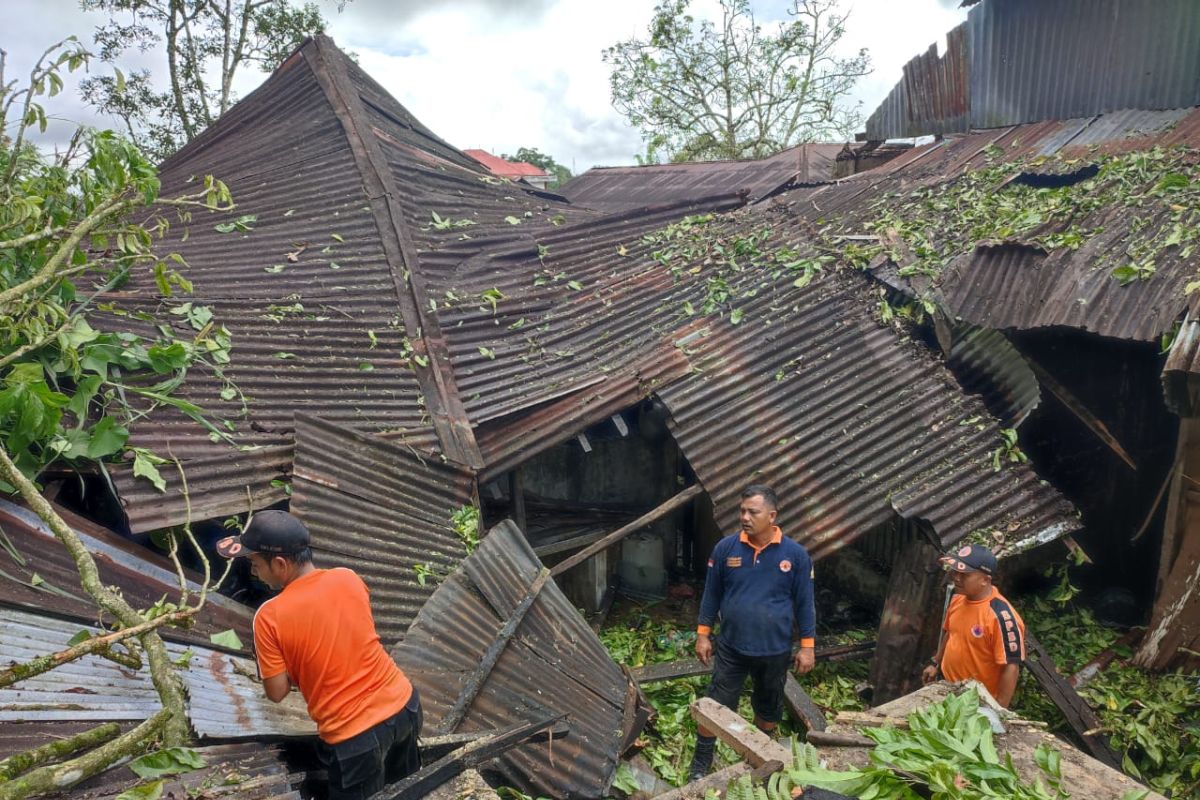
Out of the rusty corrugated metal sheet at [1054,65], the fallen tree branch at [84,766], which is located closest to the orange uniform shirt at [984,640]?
the fallen tree branch at [84,766]

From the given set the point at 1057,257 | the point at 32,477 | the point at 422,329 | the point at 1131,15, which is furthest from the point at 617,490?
the point at 1131,15

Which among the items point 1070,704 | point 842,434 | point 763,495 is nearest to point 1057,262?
point 842,434

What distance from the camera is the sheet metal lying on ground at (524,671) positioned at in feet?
14.0

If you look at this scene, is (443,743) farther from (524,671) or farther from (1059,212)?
(1059,212)

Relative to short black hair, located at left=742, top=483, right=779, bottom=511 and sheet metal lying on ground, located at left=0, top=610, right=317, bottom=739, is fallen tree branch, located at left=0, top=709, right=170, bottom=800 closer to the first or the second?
sheet metal lying on ground, located at left=0, top=610, right=317, bottom=739

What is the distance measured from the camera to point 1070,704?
200 inches

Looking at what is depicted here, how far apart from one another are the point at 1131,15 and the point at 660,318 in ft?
22.3

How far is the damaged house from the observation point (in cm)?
449

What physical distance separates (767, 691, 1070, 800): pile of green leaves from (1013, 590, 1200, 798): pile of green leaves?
9.93 feet

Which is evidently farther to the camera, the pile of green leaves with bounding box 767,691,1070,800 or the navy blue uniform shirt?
the navy blue uniform shirt

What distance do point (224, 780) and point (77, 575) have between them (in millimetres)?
1873

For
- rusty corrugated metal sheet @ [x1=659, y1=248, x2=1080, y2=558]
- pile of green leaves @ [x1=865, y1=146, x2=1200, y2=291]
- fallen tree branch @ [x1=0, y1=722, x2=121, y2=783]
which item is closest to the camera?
fallen tree branch @ [x1=0, y1=722, x2=121, y2=783]

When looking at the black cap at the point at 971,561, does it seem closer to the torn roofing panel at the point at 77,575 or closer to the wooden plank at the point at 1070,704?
the wooden plank at the point at 1070,704

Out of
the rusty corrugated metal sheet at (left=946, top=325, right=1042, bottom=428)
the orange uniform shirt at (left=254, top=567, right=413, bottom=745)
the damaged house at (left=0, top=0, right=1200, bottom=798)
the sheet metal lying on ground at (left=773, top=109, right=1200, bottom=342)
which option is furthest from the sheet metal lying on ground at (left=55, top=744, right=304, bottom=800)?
the rusty corrugated metal sheet at (left=946, top=325, right=1042, bottom=428)
